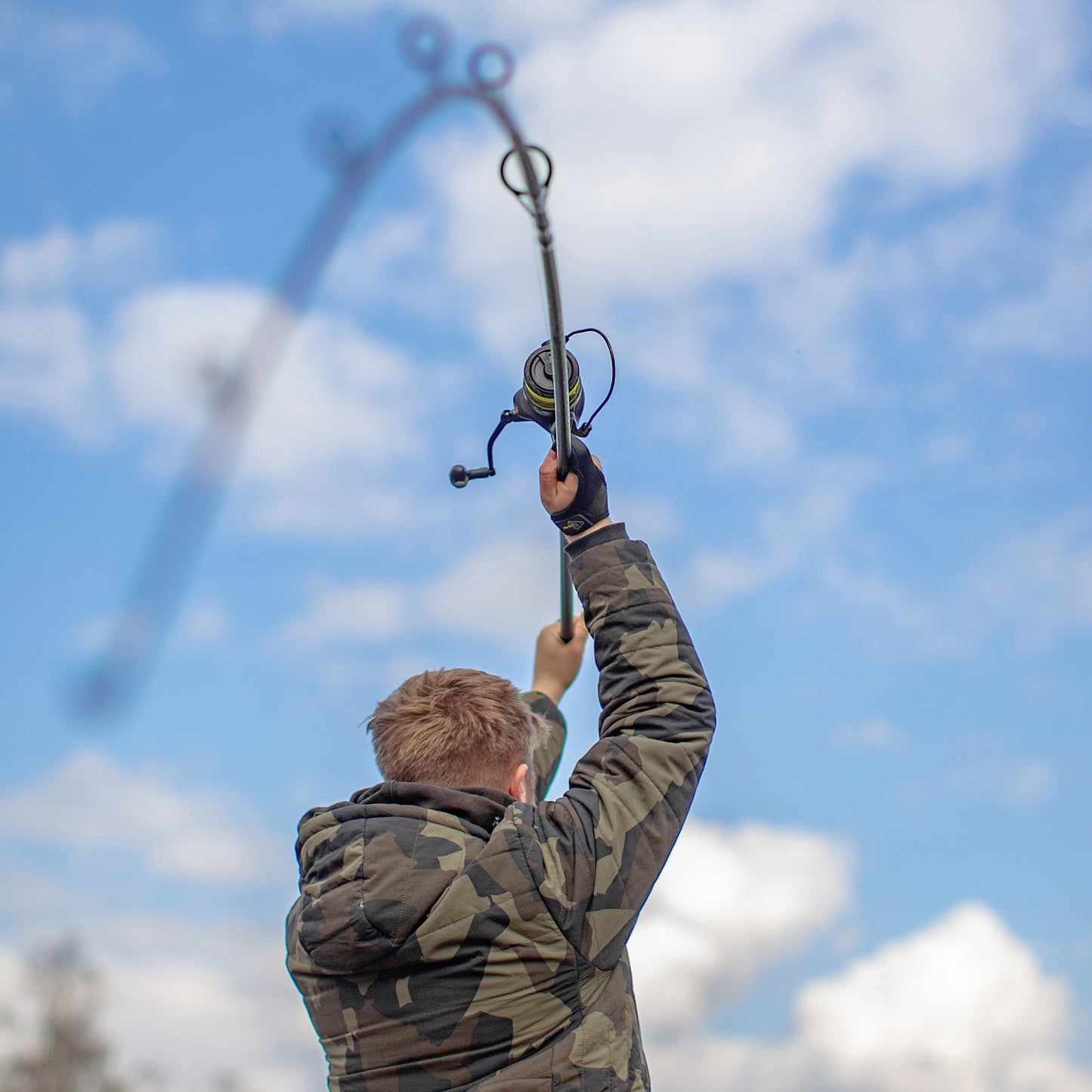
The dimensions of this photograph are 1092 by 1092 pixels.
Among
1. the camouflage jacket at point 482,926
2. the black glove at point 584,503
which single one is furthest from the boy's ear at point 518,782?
the black glove at point 584,503

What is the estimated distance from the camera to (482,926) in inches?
145

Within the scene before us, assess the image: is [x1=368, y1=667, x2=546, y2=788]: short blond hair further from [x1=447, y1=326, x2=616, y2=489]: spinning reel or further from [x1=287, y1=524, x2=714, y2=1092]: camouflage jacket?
[x1=447, y1=326, x2=616, y2=489]: spinning reel

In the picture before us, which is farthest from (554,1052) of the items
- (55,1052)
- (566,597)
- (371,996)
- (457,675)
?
(55,1052)

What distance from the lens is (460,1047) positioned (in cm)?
373

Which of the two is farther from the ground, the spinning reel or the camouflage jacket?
the spinning reel

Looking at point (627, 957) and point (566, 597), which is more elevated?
point (566, 597)

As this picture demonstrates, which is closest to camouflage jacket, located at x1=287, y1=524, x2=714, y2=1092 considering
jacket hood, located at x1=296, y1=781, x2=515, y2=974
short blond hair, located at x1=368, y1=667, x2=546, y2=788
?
jacket hood, located at x1=296, y1=781, x2=515, y2=974

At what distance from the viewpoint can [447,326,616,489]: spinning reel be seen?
17.0ft

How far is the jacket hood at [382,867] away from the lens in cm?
366

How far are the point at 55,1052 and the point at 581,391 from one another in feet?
134

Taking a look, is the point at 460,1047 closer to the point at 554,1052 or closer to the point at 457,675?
the point at 554,1052

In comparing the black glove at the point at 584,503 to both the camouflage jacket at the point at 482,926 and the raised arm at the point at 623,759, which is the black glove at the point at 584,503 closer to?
the raised arm at the point at 623,759

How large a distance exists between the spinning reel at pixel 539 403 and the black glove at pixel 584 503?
49cm

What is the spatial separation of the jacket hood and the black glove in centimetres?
109
